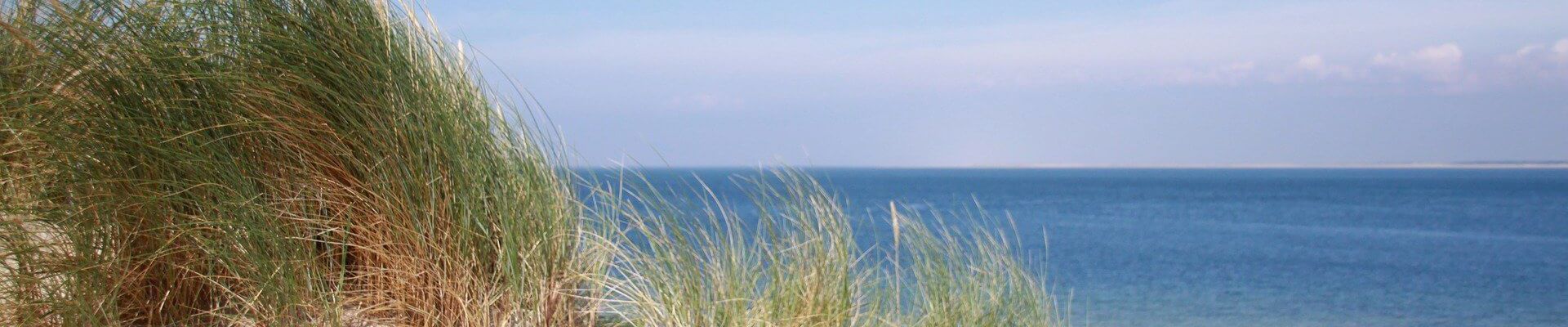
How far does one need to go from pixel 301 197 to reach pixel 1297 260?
20267mm

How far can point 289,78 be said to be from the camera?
94.9 inches

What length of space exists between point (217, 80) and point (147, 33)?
240 mm

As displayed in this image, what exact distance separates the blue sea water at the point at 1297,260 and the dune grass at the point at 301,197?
314mm

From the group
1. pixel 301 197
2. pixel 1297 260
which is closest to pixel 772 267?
pixel 301 197

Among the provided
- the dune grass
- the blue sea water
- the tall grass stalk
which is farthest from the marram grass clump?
the blue sea water

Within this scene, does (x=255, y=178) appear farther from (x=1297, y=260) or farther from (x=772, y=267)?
(x=1297, y=260)

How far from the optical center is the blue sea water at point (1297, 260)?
41.2ft

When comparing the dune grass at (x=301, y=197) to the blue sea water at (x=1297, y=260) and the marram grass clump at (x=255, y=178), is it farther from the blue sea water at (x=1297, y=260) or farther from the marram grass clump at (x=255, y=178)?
the blue sea water at (x=1297, y=260)

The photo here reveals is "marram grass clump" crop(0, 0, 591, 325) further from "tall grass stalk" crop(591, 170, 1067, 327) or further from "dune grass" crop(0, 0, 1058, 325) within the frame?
"tall grass stalk" crop(591, 170, 1067, 327)

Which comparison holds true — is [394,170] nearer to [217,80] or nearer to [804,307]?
[217,80]

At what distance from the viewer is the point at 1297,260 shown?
19938 millimetres

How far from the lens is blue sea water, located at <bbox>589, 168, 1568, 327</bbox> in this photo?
494 inches

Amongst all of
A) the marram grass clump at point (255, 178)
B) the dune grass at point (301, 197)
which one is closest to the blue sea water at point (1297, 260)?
the dune grass at point (301, 197)

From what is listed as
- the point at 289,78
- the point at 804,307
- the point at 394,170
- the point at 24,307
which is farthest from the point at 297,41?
the point at 804,307
